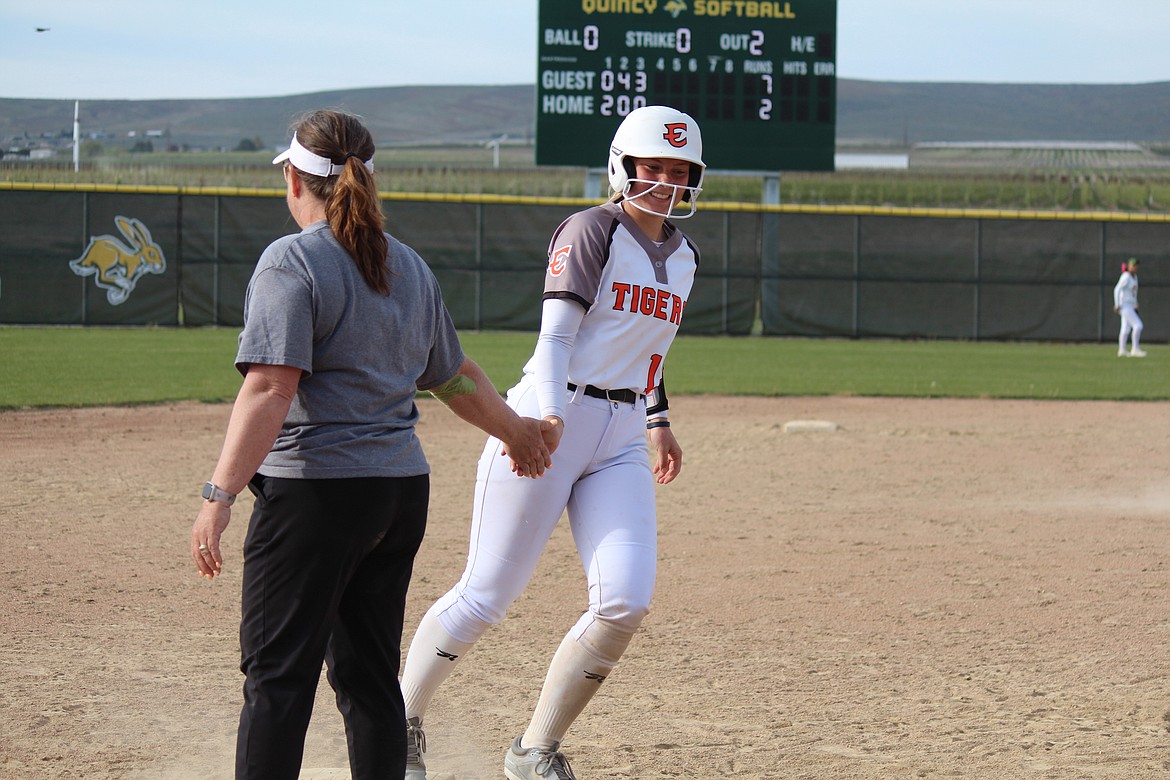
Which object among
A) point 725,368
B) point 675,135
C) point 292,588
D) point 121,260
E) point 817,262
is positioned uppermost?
point 817,262

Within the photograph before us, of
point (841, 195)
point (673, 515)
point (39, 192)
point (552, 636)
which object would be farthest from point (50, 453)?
point (841, 195)

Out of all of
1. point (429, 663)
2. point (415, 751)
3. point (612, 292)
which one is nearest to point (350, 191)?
point (612, 292)

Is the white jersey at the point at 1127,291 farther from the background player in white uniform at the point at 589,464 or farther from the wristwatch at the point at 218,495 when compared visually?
the wristwatch at the point at 218,495

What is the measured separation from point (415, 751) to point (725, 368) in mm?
12902

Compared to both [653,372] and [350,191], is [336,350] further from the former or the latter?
[653,372]

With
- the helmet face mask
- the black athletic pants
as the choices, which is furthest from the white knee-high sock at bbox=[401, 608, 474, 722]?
the helmet face mask

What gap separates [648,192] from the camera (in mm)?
3516

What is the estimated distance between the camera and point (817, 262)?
22.3m

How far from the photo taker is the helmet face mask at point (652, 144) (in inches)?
137

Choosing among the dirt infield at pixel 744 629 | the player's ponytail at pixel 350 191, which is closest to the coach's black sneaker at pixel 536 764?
the dirt infield at pixel 744 629

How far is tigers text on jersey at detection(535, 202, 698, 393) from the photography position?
11.1ft

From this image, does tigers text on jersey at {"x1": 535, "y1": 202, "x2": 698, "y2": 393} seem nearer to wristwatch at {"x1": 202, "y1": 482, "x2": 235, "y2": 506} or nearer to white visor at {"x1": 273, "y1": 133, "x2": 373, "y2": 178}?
white visor at {"x1": 273, "y1": 133, "x2": 373, "y2": 178}

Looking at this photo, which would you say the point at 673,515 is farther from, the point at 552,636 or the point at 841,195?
the point at 841,195

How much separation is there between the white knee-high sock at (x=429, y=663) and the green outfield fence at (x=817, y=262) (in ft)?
58.4
